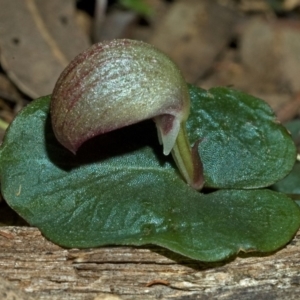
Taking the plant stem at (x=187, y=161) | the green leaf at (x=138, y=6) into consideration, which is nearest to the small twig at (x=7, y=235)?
the plant stem at (x=187, y=161)

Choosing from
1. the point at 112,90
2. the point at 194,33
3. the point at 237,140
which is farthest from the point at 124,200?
the point at 194,33

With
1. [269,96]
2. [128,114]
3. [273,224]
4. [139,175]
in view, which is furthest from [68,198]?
[269,96]

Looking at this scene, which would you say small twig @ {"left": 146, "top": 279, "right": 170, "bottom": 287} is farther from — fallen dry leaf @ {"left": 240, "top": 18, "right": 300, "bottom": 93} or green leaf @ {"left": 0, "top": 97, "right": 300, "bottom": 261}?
fallen dry leaf @ {"left": 240, "top": 18, "right": 300, "bottom": 93}

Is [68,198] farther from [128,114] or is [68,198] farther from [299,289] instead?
[299,289]

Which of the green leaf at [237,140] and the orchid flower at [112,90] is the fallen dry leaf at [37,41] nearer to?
the green leaf at [237,140]

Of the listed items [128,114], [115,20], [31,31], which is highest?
[128,114]

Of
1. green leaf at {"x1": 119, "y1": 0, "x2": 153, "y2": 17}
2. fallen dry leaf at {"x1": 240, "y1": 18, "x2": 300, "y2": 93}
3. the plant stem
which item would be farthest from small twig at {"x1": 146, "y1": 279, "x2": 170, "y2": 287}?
green leaf at {"x1": 119, "y1": 0, "x2": 153, "y2": 17}

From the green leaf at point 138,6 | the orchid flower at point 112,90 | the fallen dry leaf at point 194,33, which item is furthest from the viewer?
the green leaf at point 138,6
